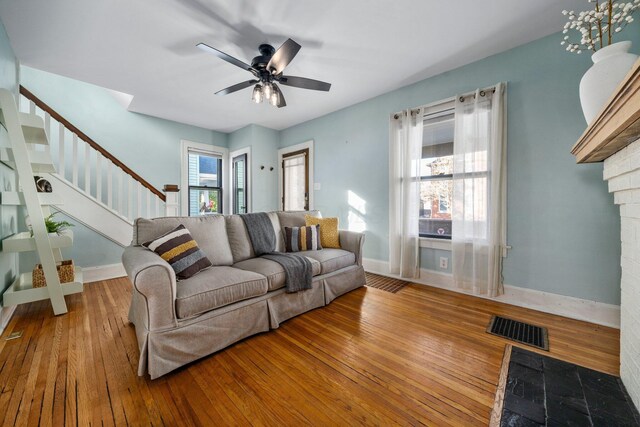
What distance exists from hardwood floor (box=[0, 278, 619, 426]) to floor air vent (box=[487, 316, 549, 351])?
0.23 ft

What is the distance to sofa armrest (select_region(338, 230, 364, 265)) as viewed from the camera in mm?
2838

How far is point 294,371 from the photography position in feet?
4.86

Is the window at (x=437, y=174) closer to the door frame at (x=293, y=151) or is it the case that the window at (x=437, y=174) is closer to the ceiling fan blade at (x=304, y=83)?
the ceiling fan blade at (x=304, y=83)

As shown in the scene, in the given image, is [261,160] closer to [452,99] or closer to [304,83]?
[304,83]

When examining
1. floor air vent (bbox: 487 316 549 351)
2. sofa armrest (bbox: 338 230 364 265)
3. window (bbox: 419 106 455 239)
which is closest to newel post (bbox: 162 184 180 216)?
sofa armrest (bbox: 338 230 364 265)

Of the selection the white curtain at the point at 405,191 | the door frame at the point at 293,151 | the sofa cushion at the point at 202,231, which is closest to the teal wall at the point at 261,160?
the door frame at the point at 293,151

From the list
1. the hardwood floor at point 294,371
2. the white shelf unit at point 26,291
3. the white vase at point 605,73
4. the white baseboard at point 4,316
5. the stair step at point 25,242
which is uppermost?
the white vase at point 605,73

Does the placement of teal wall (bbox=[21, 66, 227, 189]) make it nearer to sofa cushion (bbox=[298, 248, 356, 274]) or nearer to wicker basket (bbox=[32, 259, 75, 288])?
wicker basket (bbox=[32, 259, 75, 288])

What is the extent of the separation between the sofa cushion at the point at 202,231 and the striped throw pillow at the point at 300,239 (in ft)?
2.14

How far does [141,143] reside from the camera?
4.15 meters

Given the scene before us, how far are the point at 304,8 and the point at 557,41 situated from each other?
2.26 m

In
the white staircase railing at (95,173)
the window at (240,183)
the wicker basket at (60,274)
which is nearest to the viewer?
the wicker basket at (60,274)

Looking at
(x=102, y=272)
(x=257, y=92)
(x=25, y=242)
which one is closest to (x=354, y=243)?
(x=257, y=92)

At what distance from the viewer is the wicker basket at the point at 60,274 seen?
2.22m
